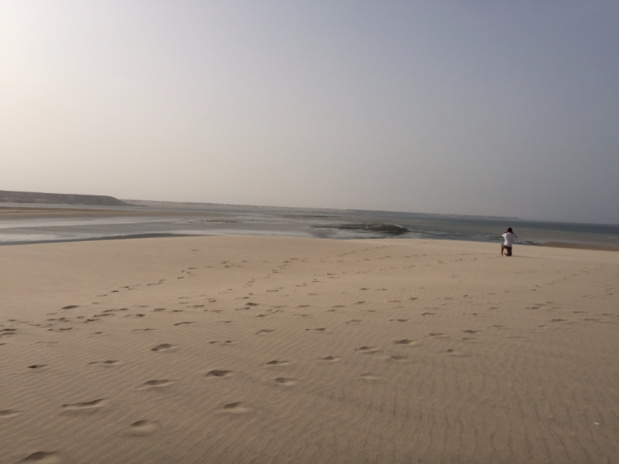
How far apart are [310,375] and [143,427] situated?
5.97 feet

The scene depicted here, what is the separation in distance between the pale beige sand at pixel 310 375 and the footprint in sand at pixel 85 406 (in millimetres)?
18

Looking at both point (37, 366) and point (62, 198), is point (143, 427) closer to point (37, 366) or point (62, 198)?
point (37, 366)

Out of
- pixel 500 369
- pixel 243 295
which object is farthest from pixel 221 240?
pixel 500 369

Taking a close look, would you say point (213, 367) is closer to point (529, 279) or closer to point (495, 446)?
point (495, 446)

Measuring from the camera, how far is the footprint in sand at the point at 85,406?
4.21 m

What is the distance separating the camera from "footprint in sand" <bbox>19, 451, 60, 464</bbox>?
3.42 m

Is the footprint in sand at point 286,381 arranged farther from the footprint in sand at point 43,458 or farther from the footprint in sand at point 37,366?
the footprint in sand at point 37,366

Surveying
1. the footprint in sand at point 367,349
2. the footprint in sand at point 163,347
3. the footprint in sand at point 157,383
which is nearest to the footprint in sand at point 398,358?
the footprint in sand at point 367,349

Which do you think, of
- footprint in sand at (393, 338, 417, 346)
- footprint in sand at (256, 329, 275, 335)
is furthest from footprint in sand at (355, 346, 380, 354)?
footprint in sand at (256, 329, 275, 335)

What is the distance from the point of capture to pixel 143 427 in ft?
12.7

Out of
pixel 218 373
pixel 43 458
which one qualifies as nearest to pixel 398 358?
pixel 218 373

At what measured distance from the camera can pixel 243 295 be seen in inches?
395

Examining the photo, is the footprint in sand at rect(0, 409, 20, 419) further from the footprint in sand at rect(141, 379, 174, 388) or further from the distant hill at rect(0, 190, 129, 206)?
the distant hill at rect(0, 190, 129, 206)

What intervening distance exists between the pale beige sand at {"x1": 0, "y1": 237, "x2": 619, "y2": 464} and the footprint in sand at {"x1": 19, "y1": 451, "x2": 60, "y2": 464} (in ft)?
0.06
